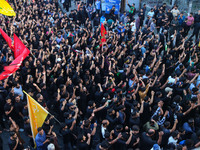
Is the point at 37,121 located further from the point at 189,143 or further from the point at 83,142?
the point at 189,143

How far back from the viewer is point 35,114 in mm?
5652

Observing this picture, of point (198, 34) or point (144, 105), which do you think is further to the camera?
point (198, 34)

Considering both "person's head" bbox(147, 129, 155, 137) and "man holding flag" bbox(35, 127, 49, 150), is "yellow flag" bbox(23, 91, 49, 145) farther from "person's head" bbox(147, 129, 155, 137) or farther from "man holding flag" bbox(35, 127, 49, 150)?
"person's head" bbox(147, 129, 155, 137)

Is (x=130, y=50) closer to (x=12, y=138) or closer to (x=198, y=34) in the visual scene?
(x=198, y=34)

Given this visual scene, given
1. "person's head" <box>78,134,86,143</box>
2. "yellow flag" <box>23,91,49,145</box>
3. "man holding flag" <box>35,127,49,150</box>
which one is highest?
"yellow flag" <box>23,91,49,145</box>

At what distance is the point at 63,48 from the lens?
1032 centimetres

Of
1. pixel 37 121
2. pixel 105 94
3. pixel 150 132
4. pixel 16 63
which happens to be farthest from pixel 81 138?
pixel 16 63

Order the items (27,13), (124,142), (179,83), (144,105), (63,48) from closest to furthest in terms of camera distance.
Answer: (124,142), (144,105), (179,83), (63,48), (27,13)

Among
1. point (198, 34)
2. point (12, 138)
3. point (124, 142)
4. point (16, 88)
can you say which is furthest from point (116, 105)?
point (198, 34)

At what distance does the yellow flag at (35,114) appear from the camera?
5555mm

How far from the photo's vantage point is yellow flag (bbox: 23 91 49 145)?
18.2ft

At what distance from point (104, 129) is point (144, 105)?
56.5 inches

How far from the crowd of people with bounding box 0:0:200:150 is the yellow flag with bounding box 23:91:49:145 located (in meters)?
0.20

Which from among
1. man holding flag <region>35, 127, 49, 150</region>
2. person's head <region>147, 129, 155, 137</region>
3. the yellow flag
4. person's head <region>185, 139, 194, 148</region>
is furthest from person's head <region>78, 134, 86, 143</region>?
person's head <region>185, 139, 194, 148</region>
